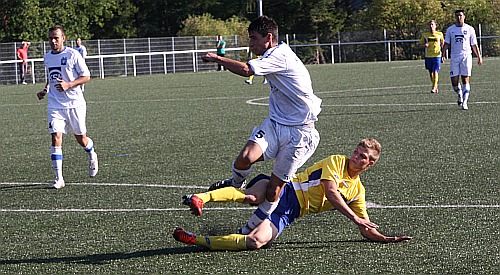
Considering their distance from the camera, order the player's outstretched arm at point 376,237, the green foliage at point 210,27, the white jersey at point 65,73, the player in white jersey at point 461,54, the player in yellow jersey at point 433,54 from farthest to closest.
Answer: the green foliage at point 210,27 → the player in yellow jersey at point 433,54 → the player in white jersey at point 461,54 → the white jersey at point 65,73 → the player's outstretched arm at point 376,237

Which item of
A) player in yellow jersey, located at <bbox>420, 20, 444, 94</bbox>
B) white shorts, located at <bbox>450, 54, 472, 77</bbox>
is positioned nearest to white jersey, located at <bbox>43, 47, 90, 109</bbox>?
white shorts, located at <bbox>450, 54, 472, 77</bbox>

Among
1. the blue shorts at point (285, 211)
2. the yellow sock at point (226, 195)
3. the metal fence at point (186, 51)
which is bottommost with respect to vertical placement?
the blue shorts at point (285, 211)

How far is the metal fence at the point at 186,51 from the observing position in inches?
1827

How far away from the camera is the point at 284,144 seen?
Answer: 736cm

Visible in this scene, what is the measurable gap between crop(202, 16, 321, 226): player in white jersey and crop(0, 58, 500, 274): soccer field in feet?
1.91

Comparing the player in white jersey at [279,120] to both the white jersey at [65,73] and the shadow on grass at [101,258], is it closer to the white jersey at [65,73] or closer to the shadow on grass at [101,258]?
the shadow on grass at [101,258]

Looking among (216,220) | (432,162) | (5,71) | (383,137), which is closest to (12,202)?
(216,220)

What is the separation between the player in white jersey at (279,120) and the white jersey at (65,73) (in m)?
4.40

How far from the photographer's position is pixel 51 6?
58031mm

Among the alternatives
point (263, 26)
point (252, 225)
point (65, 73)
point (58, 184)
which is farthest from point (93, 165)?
point (263, 26)

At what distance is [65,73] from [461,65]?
1120cm

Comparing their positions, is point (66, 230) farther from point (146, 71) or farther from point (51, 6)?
point (51, 6)

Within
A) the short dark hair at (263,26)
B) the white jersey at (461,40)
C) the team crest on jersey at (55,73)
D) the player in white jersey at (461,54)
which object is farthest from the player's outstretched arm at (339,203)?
the white jersey at (461,40)

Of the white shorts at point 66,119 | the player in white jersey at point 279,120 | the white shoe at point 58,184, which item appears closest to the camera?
the player in white jersey at point 279,120
